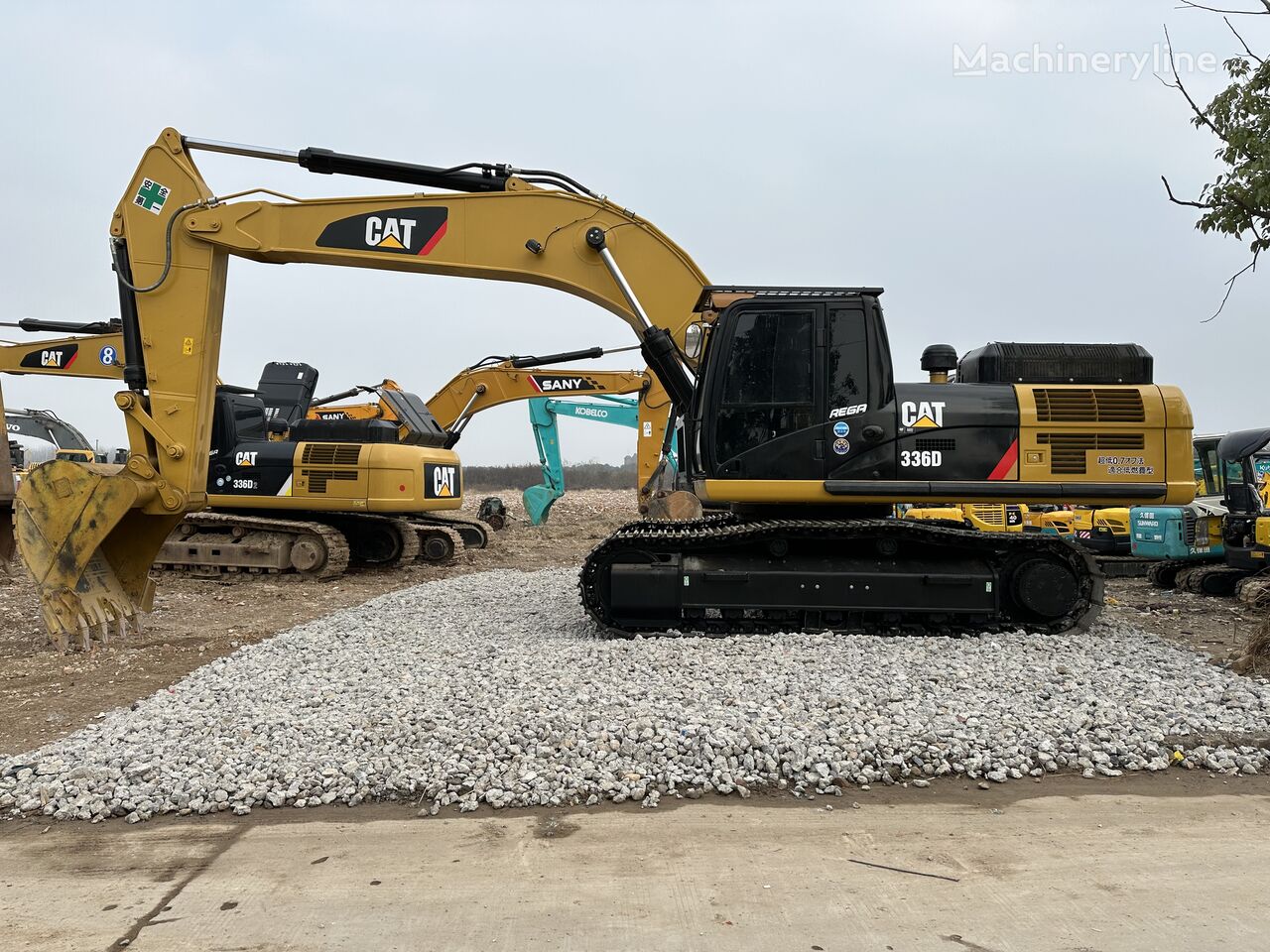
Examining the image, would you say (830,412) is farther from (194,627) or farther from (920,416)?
(194,627)

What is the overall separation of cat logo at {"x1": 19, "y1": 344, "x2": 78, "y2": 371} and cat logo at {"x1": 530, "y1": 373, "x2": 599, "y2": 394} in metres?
8.62

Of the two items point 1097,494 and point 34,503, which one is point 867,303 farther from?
point 34,503

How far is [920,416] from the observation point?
7.35 metres

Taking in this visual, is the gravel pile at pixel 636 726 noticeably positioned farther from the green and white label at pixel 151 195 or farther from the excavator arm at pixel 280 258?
the green and white label at pixel 151 195

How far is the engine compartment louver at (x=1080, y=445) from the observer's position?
24.3ft

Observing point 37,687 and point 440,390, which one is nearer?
point 37,687

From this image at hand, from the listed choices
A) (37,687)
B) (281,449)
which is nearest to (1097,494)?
(37,687)

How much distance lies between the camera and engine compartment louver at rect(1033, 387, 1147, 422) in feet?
24.4

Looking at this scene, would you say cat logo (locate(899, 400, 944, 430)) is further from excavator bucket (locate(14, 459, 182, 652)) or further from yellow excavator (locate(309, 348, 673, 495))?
yellow excavator (locate(309, 348, 673, 495))

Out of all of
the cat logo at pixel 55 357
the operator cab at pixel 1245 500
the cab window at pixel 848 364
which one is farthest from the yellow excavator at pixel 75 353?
the operator cab at pixel 1245 500

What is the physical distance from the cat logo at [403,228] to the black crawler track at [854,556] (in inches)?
126

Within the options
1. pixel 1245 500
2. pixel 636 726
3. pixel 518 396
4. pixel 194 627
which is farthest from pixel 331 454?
pixel 1245 500

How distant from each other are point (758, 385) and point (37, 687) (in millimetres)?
5534

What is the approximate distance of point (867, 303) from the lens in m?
7.40
